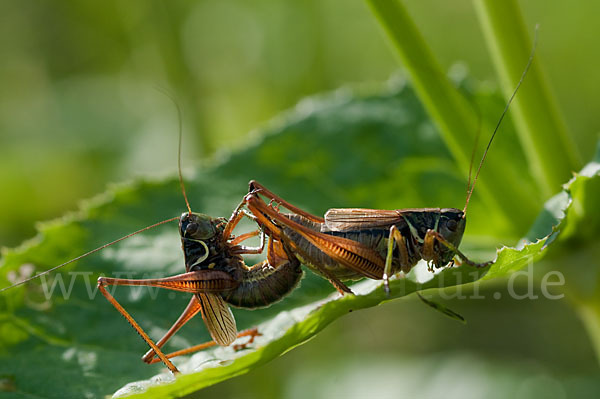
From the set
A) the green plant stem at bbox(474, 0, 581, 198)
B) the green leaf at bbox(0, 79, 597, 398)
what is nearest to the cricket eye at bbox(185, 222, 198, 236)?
the green leaf at bbox(0, 79, 597, 398)

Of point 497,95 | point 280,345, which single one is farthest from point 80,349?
point 497,95

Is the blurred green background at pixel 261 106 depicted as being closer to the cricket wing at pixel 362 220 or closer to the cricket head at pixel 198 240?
the cricket head at pixel 198 240

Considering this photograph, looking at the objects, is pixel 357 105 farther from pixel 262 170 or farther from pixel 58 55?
pixel 58 55

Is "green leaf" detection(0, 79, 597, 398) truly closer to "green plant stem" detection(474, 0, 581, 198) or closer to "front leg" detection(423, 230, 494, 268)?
"front leg" detection(423, 230, 494, 268)

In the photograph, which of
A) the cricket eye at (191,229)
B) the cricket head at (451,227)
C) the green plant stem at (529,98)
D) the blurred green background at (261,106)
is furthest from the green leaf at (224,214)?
the blurred green background at (261,106)

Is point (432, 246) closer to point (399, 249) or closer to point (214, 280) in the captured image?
point (399, 249)
